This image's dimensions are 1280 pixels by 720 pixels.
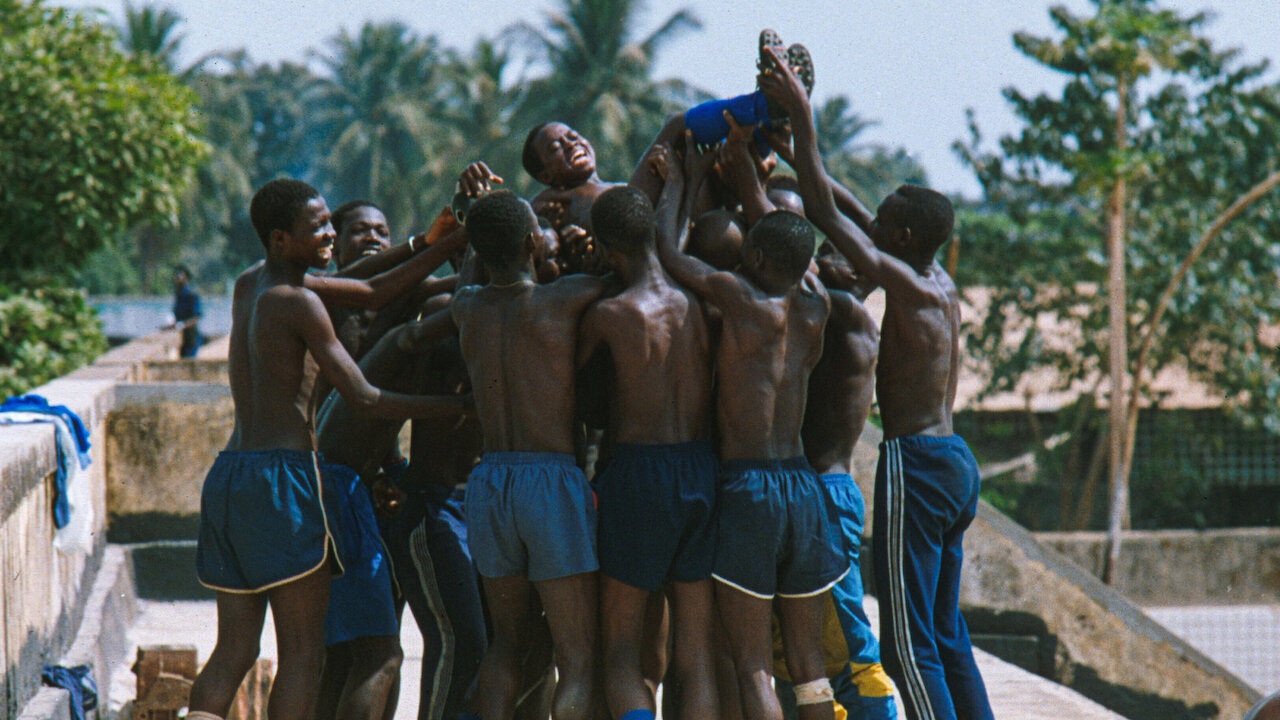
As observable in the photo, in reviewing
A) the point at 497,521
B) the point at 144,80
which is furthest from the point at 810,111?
the point at 144,80

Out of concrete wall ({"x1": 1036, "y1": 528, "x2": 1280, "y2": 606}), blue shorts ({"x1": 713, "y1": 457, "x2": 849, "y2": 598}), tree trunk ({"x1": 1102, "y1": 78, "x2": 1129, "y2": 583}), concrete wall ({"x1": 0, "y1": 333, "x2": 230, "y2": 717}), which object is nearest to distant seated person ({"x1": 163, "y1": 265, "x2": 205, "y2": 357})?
concrete wall ({"x1": 0, "y1": 333, "x2": 230, "y2": 717})

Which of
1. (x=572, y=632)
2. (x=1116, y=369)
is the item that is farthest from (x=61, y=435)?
(x=1116, y=369)

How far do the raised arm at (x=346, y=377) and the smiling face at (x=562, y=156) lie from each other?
38.1 inches

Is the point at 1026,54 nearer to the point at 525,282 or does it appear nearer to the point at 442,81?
the point at 525,282

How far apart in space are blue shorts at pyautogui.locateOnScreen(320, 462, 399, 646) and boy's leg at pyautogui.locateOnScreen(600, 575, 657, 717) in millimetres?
870

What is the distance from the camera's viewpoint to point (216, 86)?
44.0 metres

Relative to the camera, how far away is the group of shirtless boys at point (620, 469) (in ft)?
13.0

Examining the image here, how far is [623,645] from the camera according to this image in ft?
12.9

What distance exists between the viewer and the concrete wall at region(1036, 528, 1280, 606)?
1437 cm

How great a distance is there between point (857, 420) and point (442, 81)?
39.5m

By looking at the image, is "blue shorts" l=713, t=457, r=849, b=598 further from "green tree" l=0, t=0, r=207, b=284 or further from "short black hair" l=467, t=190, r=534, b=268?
"green tree" l=0, t=0, r=207, b=284

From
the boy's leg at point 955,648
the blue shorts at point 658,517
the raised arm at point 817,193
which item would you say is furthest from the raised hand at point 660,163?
the boy's leg at point 955,648

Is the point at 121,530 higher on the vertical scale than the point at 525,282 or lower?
lower

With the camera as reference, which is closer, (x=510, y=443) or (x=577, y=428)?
(x=510, y=443)
